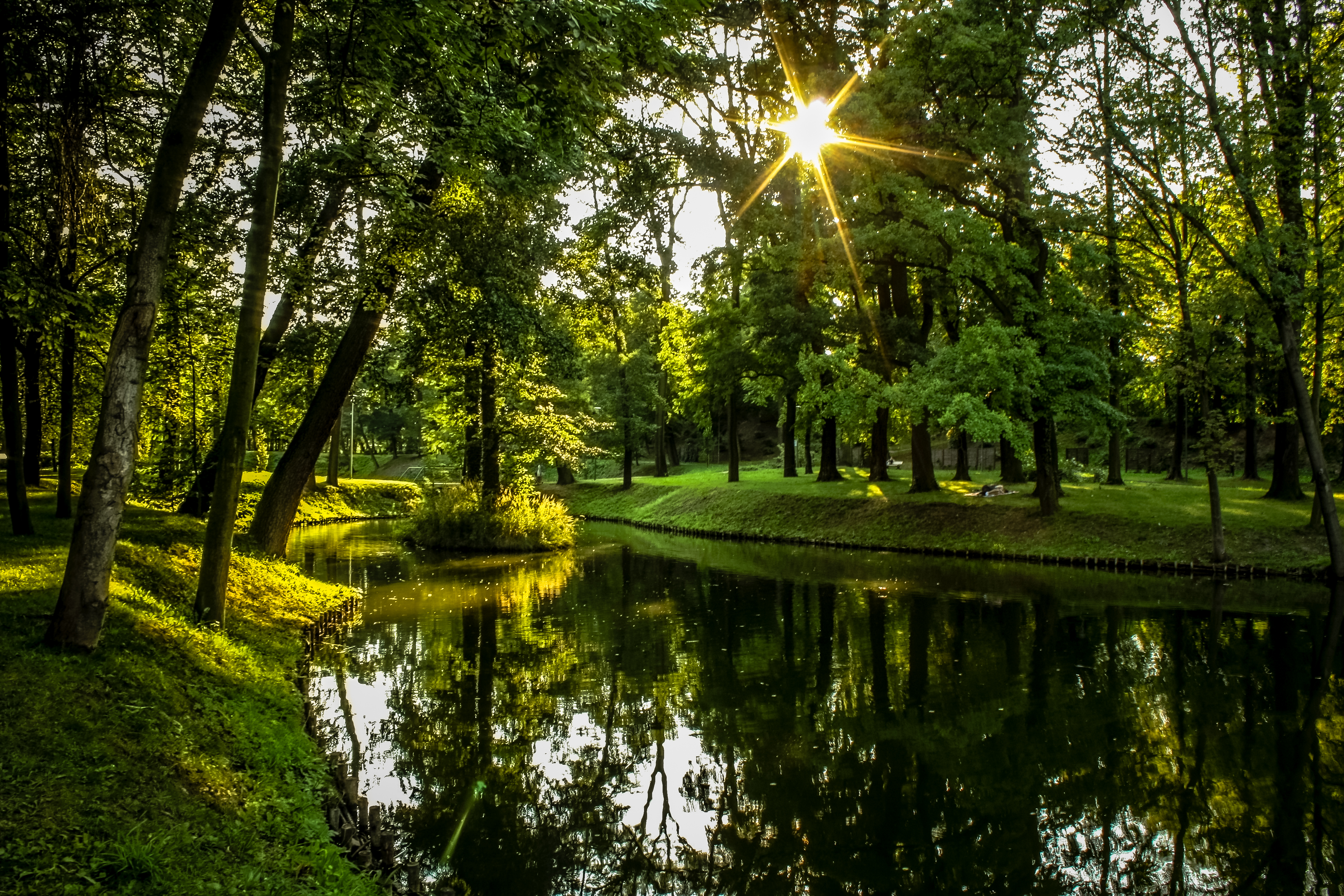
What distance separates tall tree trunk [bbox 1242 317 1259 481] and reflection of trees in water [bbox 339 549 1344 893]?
425 inches

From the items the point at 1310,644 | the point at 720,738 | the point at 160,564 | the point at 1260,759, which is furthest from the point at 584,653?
the point at 1310,644

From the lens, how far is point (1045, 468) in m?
25.2

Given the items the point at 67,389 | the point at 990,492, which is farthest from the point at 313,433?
the point at 990,492

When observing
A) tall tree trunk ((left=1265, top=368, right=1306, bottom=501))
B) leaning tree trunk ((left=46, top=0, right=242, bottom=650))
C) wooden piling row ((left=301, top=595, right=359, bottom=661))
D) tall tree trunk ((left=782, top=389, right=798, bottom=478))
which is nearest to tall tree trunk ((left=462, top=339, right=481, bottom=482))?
wooden piling row ((left=301, top=595, right=359, bottom=661))

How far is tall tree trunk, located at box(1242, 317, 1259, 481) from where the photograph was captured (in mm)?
23606

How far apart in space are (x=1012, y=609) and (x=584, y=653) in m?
9.08

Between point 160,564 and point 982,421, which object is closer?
point 160,564

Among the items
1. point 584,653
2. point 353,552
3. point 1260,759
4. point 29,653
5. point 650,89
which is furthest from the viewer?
point 353,552

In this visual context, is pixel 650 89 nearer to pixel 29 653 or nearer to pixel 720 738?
pixel 720 738

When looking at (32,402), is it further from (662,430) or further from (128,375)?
(662,430)

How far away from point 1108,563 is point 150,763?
22.9 meters

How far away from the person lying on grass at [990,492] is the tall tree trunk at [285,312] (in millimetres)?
22238

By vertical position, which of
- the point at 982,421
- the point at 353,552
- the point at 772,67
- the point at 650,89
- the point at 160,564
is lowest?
the point at 353,552

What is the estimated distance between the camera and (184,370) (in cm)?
1697
